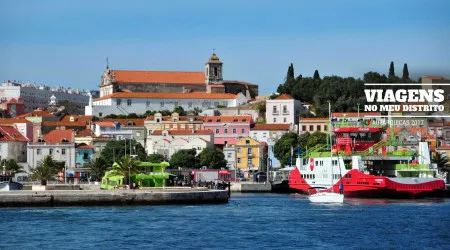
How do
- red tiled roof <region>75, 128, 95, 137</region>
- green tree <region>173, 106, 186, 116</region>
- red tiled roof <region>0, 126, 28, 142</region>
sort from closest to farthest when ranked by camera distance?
1. red tiled roof <region>0, 126, 28, 142</region>
2. red tiled roof <region>75, 128, 95, 137</region>
3. green tree <region>173, 106, 186, 116</region>

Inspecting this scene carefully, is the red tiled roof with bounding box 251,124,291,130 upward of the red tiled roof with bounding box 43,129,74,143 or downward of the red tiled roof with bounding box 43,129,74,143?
upward

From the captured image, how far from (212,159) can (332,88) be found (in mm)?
39826

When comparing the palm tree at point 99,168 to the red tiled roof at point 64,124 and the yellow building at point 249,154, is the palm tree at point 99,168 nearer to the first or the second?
the yellow building at point 249,154

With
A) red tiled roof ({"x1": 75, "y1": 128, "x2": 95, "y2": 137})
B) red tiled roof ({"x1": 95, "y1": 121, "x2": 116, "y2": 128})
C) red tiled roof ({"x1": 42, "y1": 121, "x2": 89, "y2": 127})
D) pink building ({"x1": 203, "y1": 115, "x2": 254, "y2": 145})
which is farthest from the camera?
red tiled roof ({"x1": 95, "y1": 121, "x2": 116, "y2": 128})

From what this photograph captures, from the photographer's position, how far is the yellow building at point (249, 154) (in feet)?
410

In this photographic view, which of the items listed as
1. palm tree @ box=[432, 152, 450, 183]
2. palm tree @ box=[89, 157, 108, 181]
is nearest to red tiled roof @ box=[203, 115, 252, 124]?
palm tree @ box=[432, 152, 450, 183]

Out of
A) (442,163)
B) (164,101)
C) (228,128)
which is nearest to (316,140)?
(442,163)

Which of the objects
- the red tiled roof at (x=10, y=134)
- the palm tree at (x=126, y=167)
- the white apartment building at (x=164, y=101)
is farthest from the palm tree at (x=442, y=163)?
the white apartment building at (x=164, y=101)

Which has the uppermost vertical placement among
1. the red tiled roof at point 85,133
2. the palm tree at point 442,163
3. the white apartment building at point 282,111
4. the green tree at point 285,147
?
the white apartment building at point 282,111

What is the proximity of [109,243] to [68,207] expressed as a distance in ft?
62.5

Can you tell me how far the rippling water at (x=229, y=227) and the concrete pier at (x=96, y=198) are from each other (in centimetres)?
102

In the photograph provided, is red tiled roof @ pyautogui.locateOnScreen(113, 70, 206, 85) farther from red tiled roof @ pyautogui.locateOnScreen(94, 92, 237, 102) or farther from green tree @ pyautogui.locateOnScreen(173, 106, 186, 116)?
green tree @ pyautogui.locateOnScreen(173, 106, 186, 116)

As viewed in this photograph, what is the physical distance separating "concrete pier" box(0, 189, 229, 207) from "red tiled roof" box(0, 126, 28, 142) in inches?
2177

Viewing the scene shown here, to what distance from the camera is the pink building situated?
139 meters
